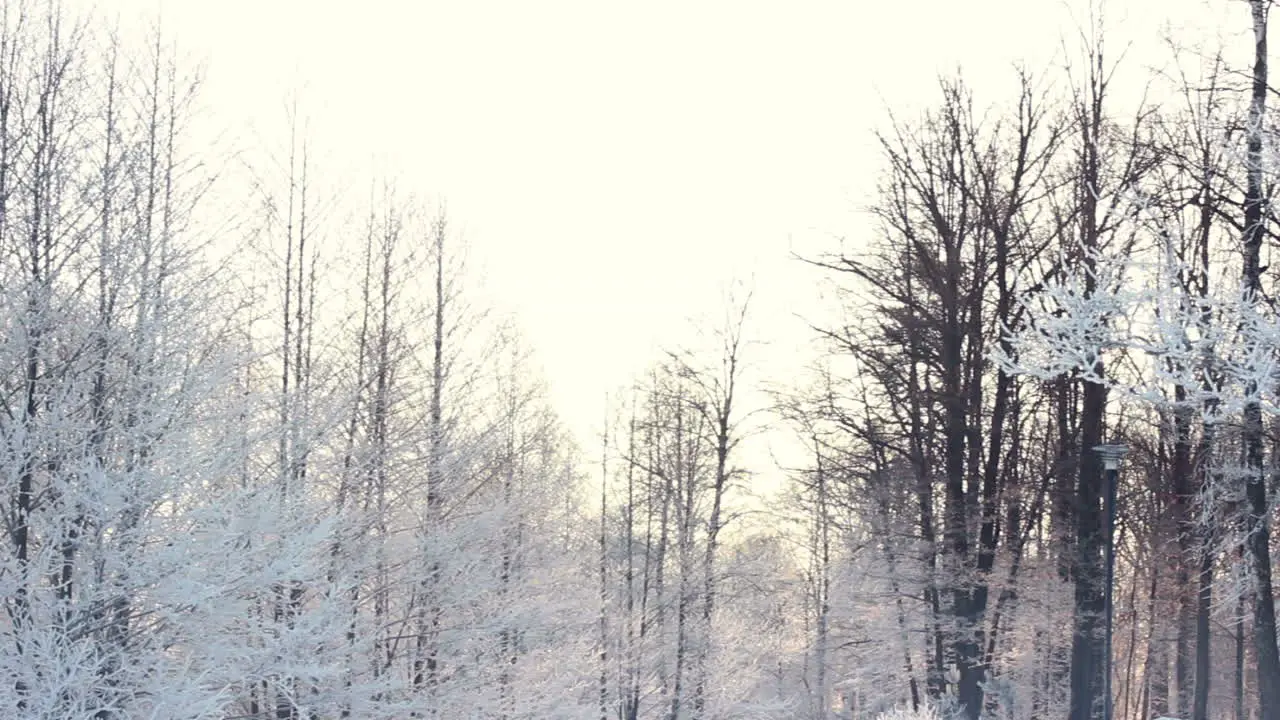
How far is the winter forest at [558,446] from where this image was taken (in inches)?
485

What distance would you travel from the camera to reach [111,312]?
43.8 ft

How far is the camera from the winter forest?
12.3m

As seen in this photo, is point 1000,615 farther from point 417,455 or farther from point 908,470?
point 417,455

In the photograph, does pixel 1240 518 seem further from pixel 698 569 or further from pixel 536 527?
pixel 698 569

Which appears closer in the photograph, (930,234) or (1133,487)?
(930,234)

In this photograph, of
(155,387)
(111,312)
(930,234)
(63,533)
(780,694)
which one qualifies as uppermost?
(930,234)

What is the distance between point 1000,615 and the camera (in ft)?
78.9

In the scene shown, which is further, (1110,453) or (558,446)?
(558,446)

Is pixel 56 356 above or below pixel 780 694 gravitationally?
above

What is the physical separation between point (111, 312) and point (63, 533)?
2.51 metres

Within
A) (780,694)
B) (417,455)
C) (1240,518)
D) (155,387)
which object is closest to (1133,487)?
(1240,518)

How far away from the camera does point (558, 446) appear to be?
122 ft

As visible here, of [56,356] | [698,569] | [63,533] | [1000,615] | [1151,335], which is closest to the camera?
[1151,335]

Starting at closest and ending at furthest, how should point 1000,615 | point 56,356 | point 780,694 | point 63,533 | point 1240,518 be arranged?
point 63,533
point 56,356
point 1240,518
point 1000,615
point 780,694
